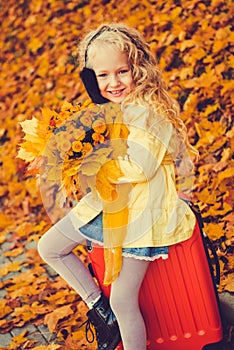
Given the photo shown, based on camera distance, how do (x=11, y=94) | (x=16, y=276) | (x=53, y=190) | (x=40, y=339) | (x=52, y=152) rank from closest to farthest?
1. (x=52, y=152)
2. (x=40, y=339)
3. (x=16, y=276)
4. (x=53, y=190)
5. (x=11, y=94)

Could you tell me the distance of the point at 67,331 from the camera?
365 centimetres

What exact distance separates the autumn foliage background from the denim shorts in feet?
2.60

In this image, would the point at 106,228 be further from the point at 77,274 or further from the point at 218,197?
the point at 218,197

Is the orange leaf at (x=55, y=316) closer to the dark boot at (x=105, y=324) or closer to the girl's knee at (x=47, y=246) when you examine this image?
the dark boot at (x=105, y=324)

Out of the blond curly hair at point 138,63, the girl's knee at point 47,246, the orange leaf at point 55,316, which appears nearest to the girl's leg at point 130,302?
the girl's knee at point 47,246

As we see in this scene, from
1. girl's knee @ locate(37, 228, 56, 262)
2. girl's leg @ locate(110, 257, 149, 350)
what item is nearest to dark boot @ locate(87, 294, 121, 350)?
girl's leg @ locate(110, 257, 149, 350)

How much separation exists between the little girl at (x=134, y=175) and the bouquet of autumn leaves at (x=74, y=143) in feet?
0.24

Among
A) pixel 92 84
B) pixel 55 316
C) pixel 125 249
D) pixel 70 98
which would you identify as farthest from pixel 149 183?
pixel 70 98

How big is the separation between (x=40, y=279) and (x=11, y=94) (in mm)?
3139

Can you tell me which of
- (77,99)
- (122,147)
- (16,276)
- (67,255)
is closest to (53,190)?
(16,276)

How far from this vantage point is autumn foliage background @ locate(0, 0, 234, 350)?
3.91 meters

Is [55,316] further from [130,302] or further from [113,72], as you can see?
[113,72]

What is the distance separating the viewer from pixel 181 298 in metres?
2.94

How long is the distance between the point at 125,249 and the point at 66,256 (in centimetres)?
38
